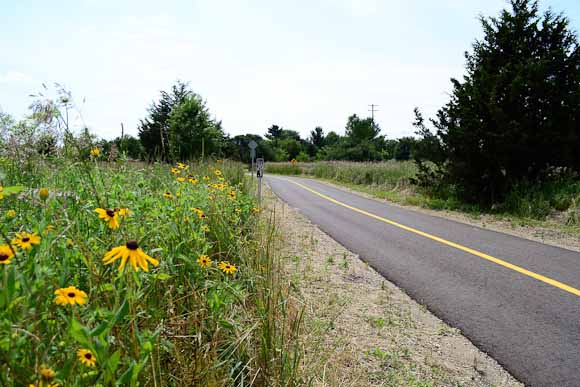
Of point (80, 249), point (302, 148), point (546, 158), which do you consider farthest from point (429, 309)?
point (302, 148)

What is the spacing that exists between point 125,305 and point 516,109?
11492mm

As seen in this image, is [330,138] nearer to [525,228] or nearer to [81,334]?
[525,228]

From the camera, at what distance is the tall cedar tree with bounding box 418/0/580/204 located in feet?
33.7

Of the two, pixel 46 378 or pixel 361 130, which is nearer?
pixel 46 378

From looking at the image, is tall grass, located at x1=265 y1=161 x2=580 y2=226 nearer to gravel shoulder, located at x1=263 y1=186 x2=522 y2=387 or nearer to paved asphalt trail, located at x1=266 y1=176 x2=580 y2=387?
paved asphalt trail, located at x1=266 y1=176 x2=580 y2=387

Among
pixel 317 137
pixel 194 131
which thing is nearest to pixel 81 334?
pixel 194 131

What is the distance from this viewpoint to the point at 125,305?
142 cm

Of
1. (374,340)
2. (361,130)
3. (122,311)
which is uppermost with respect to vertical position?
(361,130)

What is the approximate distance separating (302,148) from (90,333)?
84.9 metres

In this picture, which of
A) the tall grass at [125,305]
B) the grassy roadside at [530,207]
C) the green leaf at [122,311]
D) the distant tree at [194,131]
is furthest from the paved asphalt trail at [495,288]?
the distant tree at [194,131]

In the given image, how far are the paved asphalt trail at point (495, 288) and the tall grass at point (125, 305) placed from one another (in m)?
1.89

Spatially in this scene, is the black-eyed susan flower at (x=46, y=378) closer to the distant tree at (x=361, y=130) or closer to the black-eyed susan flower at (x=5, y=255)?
the black-eyed susan flower at (x=5, y=255)

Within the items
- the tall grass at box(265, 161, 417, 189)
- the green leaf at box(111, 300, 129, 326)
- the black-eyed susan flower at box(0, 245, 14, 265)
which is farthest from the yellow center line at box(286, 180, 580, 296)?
the tall grass at box(265, 161, 417, 189)

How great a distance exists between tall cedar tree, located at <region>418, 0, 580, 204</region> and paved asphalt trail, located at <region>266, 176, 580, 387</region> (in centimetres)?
335
